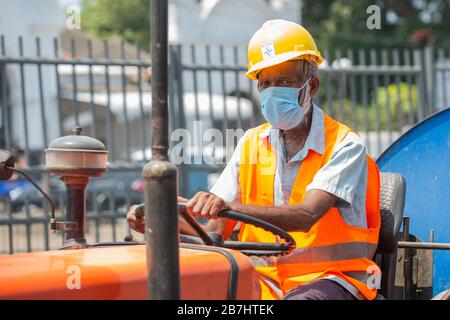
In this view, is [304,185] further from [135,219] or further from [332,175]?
[135,219]

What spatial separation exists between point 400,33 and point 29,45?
15292mm

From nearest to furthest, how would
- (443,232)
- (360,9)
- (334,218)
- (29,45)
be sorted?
(334,218) → (443,232) → (29,45) → (360,9)

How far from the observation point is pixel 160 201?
214 cm

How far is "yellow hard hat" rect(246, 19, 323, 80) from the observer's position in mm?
3281

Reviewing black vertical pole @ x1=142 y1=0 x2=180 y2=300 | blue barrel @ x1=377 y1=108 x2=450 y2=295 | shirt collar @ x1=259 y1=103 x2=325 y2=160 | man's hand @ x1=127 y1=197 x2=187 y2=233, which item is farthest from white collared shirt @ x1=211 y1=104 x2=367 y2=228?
black vertical pole @ x1=142 y1=0 x2=180 y2=300

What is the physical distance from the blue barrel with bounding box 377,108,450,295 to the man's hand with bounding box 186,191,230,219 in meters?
1.60

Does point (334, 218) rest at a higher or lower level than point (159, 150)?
lower

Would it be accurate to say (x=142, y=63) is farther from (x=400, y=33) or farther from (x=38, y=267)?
(x=400, y=33)

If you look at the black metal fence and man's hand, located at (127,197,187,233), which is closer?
man's hand, located at (127,197,187,233)

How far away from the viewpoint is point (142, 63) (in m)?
7.77

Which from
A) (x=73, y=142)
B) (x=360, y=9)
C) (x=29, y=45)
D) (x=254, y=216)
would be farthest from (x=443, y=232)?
(x=360, y=9)

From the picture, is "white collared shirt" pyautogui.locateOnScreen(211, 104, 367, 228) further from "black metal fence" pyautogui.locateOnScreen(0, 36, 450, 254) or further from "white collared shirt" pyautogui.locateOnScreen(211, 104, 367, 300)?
"black metal fence" pyautogui.locateOnScreen(0, 36, 450, 254)

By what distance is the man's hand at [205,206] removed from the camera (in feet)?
8.96

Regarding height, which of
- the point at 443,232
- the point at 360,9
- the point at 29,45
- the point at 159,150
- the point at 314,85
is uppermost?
the point at 360,9
